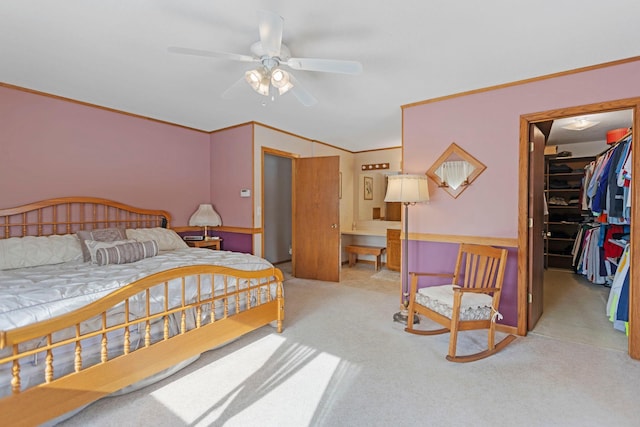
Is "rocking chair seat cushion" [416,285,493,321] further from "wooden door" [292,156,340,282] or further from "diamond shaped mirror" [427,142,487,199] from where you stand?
"wooden door" [292,156,340,282]

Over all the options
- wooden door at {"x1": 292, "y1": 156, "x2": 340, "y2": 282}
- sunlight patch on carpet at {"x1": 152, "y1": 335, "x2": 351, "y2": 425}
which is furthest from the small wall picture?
sunlight patch on carpet at {"x1": 152, "y1": 335, "x2": 351, "y2": 425}

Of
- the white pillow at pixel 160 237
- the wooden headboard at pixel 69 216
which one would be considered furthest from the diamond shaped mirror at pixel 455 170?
the wooden headboard at pixel 69 216

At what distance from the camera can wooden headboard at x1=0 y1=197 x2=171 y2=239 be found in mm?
2998

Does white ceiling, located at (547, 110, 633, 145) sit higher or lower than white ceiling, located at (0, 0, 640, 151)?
lower

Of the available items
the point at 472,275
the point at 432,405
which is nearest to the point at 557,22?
the point at 472,275

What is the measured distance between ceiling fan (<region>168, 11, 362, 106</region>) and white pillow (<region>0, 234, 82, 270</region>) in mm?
2311

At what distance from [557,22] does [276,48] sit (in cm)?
180

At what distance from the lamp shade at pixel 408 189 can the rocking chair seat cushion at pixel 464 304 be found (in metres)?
0.91

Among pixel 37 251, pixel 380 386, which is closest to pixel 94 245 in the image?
pixel 37 251

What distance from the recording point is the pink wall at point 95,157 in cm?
300

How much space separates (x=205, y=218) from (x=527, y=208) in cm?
391

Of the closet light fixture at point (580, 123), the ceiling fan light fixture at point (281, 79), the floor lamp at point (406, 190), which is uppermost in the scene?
the closet light fixture at point (580, 123)

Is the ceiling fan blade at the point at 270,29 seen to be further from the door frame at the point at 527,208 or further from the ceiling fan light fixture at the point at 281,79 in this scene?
the door frame at the point at 527,208

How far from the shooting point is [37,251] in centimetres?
276
